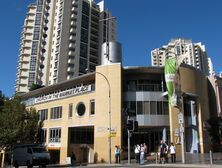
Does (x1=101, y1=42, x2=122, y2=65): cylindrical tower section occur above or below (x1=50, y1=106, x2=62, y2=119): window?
above

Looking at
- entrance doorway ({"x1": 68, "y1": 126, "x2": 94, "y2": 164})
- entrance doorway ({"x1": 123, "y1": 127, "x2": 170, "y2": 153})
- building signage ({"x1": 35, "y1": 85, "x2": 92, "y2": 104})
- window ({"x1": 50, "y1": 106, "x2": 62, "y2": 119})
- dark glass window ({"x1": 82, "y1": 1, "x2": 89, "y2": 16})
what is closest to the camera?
entrance doorway ({"x1": 123, "y1": 127, "x2": 170, "y2": 153})

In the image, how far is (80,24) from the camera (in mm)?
97125

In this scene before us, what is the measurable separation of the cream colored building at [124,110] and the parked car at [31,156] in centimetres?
852

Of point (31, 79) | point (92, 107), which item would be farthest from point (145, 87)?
point (31, 79)

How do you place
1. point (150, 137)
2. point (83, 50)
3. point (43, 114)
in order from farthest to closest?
point (83, 50)
point (43, 114)
point (150, 137)

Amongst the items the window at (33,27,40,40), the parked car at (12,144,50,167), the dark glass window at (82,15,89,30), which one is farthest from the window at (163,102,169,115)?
the window at (33,27,40,40)

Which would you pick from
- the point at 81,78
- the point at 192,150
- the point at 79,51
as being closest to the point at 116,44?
the point at 81,78

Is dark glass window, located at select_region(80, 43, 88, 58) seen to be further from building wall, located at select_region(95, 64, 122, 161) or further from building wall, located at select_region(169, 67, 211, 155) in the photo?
building wall, located at select_region(169, 67, 211, 155)

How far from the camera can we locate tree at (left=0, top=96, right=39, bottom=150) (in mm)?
43219

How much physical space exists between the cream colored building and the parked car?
8519 millimetres

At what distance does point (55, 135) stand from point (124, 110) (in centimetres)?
1400

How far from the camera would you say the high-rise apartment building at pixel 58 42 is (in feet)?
303

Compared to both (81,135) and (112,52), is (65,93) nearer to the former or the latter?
(81,135)

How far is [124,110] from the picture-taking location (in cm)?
3528
